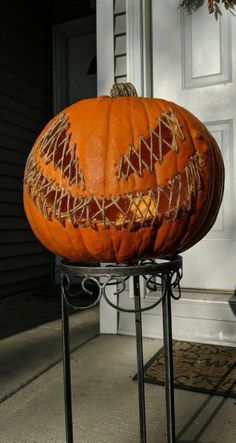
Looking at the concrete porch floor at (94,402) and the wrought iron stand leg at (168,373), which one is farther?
the concrete porch floor at (94,402)

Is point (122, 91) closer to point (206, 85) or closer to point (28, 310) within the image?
point (206, 85)

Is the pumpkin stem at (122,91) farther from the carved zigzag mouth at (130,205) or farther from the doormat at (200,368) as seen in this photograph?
the doormat at (200,368)

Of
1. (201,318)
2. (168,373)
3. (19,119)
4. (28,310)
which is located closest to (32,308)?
(28,310)

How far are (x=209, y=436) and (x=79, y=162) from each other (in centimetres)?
113

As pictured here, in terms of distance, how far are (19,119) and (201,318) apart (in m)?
2.91

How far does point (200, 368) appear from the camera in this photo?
2.06m

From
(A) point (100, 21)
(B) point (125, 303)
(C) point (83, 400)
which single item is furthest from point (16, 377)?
(A) point (100, 21)

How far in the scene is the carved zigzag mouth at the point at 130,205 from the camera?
965 mm

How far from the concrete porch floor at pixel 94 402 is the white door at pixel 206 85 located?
0.62 meters

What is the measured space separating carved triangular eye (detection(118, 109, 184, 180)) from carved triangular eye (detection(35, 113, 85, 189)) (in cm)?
11

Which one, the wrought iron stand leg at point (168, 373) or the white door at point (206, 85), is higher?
the white door at point (206, 85)

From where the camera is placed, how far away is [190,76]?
8.71 ft

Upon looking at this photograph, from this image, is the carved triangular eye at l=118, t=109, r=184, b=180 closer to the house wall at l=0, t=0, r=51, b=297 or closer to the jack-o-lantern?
the jack-o-lantern

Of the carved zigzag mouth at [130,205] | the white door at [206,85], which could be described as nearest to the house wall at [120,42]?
the white door at [206,85]
